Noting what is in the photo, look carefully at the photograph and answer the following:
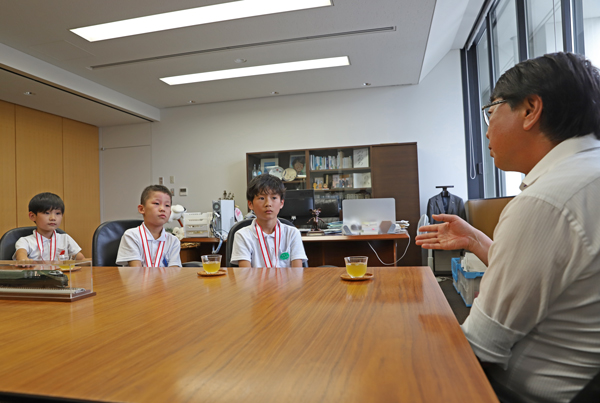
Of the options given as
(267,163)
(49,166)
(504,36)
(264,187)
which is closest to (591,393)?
(264,187)

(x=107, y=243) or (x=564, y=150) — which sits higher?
(x=564, y=150)

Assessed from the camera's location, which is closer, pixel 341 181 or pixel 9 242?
pixel 9 242

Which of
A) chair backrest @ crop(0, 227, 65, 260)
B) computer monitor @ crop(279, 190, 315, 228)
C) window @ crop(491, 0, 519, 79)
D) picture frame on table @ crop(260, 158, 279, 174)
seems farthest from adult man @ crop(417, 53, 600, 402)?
picture frame on table @ crop(260, 158, 279, 174)

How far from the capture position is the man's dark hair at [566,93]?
0.83 m

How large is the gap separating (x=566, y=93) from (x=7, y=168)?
6219mm

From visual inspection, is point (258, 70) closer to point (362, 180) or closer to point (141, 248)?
point (362, 180)

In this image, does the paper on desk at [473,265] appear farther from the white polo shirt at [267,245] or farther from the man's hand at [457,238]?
the man's hand at [457,238]

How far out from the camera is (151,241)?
2.26 metres

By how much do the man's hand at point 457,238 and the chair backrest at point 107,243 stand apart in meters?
1.84

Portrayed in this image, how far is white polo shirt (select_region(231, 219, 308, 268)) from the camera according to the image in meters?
2.12

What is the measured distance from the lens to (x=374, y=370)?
577 millimetres

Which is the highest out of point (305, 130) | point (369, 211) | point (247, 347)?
point (305, 130)

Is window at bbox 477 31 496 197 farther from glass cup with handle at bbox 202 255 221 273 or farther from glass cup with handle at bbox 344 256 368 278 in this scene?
glass cup with handle at bbox 202 255 221 273

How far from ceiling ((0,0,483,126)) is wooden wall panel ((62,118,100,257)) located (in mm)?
573
